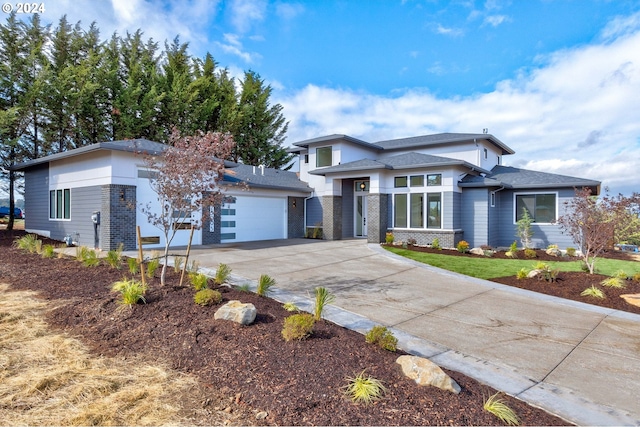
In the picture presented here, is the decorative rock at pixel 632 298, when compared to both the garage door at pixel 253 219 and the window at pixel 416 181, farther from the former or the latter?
the garage door at pixel 253 219

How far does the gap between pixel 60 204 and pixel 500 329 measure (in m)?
16.9

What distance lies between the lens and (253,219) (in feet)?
55.4

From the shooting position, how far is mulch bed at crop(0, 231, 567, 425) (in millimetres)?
2740

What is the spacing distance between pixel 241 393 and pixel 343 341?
1370 millimetres

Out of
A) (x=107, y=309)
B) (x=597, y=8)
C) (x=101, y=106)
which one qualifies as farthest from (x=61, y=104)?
(x=597, y=8)

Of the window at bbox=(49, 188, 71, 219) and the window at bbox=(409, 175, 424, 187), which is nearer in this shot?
the window at bbox=(49, 188, 71, 219)

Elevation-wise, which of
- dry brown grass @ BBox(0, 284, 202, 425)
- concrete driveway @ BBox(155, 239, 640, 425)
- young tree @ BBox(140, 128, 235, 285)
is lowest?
concrete driveway @ BBox(155, 239, 640, 425)

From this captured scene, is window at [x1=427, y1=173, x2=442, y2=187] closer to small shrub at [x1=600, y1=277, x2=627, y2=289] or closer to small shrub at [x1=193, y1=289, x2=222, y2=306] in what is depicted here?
small shrub at [x1=600, y1=277, x2=627, y2=289]

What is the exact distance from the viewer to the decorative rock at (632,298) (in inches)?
254

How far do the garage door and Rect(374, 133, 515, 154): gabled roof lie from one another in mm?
7235

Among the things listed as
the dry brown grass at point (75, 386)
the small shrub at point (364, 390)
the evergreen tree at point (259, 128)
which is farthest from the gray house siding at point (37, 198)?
the small shrub at point (364, 390)

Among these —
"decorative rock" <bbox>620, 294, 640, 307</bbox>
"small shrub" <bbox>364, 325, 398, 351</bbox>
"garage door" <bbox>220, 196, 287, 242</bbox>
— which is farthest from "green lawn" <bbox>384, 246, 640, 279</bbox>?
"garage door" <bbox>220, 196, 287, 242</bbox>

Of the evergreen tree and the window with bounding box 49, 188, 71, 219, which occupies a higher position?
the evergreen tree

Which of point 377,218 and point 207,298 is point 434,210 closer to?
point 377,218
